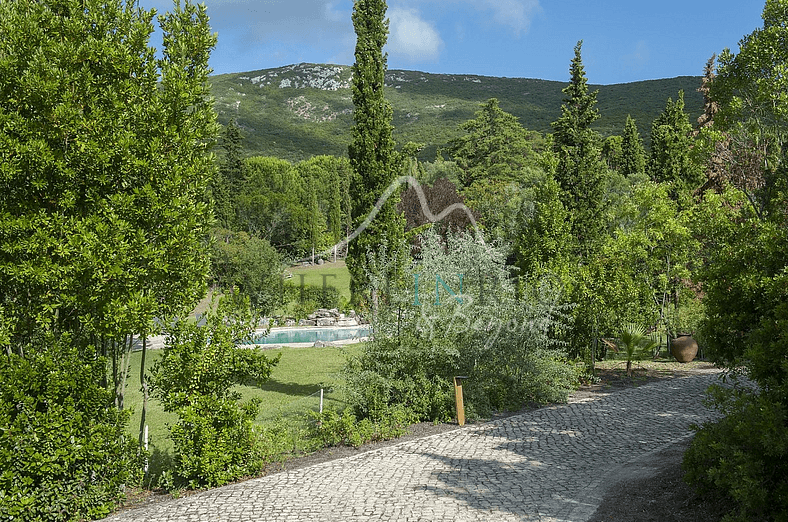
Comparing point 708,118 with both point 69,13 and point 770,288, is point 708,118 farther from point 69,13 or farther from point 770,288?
point 69,13

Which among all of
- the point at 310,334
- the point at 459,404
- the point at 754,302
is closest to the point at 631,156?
the point at 310,334

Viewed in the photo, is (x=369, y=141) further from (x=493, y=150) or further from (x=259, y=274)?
(x=493, y=150)

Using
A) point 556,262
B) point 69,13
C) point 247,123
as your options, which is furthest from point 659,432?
point 247,123

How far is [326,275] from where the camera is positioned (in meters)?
47.1

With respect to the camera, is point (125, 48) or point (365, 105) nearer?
point (125, 48)

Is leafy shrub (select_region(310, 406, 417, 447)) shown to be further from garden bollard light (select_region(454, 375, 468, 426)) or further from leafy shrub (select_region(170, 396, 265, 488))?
leafy shrub (select_region(170, 396, 265, 488))

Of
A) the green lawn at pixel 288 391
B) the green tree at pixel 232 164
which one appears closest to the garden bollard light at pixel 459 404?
the green lawn at pixel 288 391

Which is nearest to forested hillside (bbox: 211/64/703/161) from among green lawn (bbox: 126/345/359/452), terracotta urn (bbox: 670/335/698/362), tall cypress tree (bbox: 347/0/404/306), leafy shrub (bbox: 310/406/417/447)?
green lawn (bbox: 126/345/359/452)

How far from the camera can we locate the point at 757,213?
892cm

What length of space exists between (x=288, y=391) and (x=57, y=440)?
883 centimetres

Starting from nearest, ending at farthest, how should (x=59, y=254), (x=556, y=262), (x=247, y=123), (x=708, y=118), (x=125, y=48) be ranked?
(x=59, y=254)
(x=125, y=48)
(x=556, y=262)
(x=708, y=118)
(x=247, y=123)

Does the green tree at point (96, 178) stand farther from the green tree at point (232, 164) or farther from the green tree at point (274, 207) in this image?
the green tree at point (274, 207)

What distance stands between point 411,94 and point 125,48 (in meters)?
149

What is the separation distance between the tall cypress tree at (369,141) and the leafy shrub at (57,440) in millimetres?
9343
